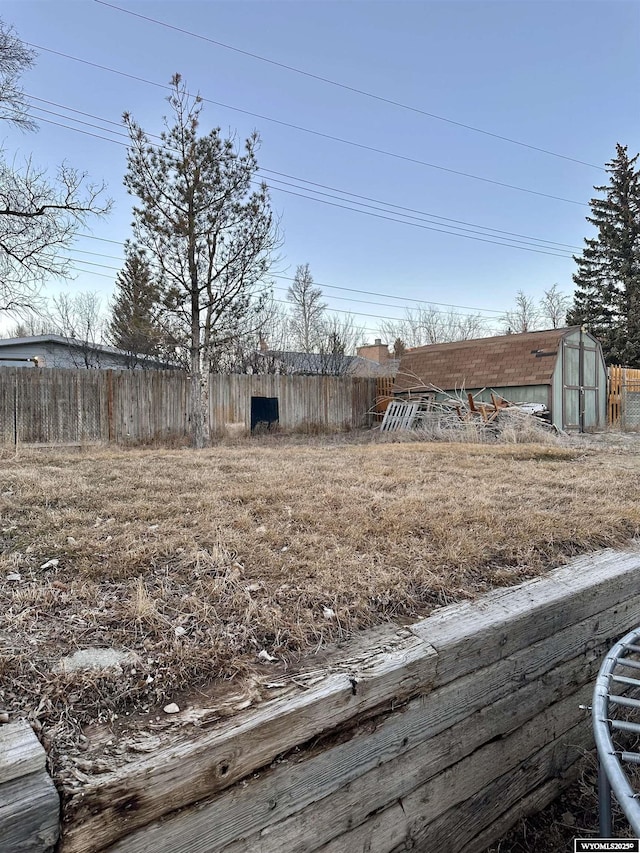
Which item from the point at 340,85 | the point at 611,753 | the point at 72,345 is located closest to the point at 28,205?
the point at 72,345

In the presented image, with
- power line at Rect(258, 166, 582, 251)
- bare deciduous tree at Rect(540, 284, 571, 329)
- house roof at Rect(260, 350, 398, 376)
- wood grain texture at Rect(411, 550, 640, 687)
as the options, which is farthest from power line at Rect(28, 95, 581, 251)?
wood grain texture at Rect(411, 550, 640, 687)

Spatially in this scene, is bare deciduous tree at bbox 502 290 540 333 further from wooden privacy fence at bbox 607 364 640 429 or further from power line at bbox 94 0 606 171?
wooden privacy fence at bbox 607 364 640 429

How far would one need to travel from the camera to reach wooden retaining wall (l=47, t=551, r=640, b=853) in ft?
3.06

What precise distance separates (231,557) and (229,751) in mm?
1015

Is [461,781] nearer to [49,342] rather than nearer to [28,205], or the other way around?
[28,205]

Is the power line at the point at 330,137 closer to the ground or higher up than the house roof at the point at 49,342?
higher up

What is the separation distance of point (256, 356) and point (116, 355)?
4.61 metres

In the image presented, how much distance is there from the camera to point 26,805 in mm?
812

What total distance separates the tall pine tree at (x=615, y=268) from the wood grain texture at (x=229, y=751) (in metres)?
21.7

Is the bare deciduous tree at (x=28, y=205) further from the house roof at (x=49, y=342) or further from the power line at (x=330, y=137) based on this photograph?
the house roof at (x=49, y=342)

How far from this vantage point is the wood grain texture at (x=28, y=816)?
792 millimetres

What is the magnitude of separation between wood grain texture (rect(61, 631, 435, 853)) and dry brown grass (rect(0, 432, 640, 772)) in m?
0.19

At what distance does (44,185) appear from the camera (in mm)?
8984

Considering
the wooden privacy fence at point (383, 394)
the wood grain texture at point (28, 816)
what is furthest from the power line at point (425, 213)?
the wood grain texture at point (28, 816)
